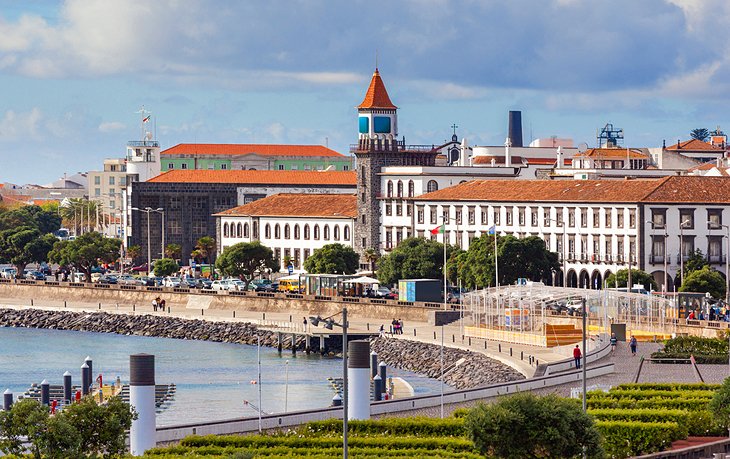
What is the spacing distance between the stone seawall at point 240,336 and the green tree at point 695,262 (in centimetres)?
2071

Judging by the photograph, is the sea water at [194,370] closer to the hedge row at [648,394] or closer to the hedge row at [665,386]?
the hedge row at [665,386]

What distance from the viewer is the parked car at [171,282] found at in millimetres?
154700

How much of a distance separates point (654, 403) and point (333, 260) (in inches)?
3391

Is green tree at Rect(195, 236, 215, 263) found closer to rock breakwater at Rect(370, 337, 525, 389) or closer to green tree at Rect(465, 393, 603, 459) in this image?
rock breakwater at Rect(370, 337, 525, 389)

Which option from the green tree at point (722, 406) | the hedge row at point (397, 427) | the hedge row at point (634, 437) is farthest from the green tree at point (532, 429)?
the green tree at point (722, 406)

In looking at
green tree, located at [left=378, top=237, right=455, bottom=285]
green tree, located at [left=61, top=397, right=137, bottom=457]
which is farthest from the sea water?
green tree, located at [left=61, top=397, right=137, bottom=457]

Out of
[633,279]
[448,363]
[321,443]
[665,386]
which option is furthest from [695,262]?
Result: [321,443]

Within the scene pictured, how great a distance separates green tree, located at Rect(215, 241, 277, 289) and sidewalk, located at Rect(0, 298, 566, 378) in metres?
5.68

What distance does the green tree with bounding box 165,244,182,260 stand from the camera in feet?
625

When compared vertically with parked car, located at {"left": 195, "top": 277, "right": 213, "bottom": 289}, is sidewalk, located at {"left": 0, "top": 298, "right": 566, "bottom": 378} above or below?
below

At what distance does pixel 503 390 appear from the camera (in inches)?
2847

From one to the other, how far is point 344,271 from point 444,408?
8105 cm

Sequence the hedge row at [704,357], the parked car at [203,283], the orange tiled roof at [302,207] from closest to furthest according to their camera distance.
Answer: the hedge row at [704,357]
the parked car at [203,283]
the orange tiled roof at [302,207]

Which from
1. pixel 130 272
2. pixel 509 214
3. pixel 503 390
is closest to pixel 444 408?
pixel 503 390
